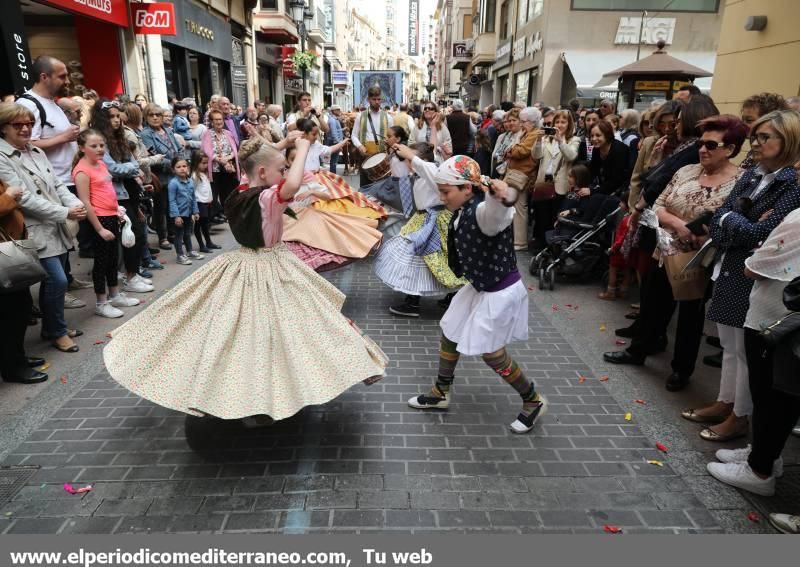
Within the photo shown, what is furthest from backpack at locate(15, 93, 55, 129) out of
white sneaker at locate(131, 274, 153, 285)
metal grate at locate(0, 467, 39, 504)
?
metal grate at locate(0, 467, 39, 504)

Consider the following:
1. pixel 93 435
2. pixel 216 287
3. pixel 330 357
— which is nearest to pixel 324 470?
pixel 330 357

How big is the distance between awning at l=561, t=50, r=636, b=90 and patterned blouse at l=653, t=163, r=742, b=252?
16.7 metres

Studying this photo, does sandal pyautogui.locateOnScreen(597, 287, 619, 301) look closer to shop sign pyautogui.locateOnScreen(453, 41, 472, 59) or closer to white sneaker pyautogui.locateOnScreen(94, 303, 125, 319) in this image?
white sneaker pyautogui.locateOnScreen(94, 303, 125, 319)

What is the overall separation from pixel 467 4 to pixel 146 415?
50014 mm

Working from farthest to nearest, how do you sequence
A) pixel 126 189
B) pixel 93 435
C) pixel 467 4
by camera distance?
pixel 467 4 < pixel 126 189 < pixel 93 435

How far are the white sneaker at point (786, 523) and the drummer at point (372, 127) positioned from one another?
24.6 ft

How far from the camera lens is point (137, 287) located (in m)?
6.48

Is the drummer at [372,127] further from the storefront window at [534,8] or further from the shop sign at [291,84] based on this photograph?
the shop sign at [291,84]

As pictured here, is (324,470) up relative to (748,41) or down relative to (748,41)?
down

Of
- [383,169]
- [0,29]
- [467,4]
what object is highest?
[467,4]

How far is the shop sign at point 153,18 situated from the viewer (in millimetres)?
11703

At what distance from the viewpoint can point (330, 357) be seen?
317 centimetres

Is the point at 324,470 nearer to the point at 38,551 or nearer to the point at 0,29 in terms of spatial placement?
the point at 38,551

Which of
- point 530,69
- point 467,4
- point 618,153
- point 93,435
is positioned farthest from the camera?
point 467,4
